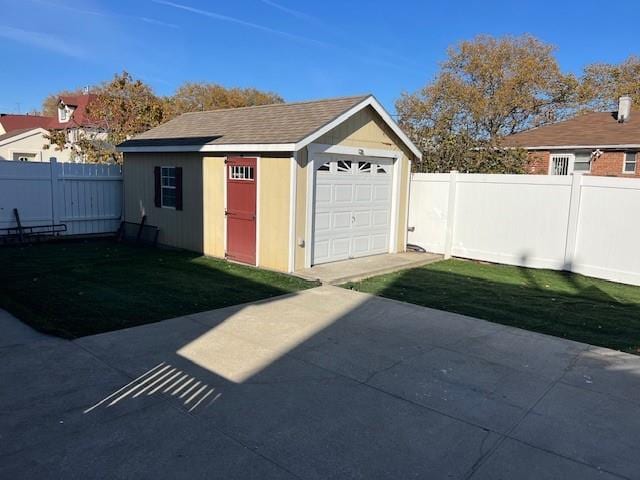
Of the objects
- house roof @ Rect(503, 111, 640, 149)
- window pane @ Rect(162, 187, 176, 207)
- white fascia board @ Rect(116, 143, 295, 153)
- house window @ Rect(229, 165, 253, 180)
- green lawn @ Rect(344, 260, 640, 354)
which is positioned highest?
house roof @ Rect(503, 111, 640, 149)

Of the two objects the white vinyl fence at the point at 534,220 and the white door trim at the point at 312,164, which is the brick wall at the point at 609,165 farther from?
the white door trim at the point at 312,164

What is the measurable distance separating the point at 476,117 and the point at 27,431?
32.6 metres

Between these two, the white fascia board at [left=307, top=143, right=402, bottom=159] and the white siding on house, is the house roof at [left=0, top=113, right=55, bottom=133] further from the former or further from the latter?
the white fascia board at [left=307, top=143, right=402, bottom=159]

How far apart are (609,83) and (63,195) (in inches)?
1366

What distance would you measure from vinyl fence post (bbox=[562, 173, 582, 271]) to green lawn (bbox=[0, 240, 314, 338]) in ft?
18.5

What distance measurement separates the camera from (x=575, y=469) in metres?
3.33

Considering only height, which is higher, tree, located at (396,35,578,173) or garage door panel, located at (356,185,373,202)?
tree, located at (396,35,578,173)

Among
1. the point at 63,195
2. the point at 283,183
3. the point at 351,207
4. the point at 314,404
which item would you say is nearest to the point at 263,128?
the point at 283,183

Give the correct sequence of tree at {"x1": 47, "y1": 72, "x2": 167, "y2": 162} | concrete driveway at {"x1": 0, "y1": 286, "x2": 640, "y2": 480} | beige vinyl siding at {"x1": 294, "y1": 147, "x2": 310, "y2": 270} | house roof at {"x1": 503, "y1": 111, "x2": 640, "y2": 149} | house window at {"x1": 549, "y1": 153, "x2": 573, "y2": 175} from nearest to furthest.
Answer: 1. concrete driveway at {"x1": 0, "y1": 286, "x2": 640, "y2": 480}
2. beige vinyl siding at {"x1": 294, "y1": 147, "x2": 310, "y2": 270}
3. house roof at {"x1": 503, "y1": 111, "x2": 640, "y2": 149}
4. tree at {"x1": 47, "y1": 72, "x2": 167, "y2": 162}
5. house window at {"x1": 549, "y1": 153, "x2": 573, "y2": 175}

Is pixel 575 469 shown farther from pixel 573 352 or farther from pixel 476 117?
pixel 476 117

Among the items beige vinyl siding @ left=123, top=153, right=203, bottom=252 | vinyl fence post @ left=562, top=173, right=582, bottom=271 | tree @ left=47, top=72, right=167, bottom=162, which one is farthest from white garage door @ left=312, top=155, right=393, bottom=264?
tree @ left=47, top=72, right=167, bottom=162

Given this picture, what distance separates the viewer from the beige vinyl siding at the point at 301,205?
31.1 feet

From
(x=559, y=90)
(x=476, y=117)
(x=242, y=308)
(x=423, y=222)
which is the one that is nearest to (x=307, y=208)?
(x=242, y=308)

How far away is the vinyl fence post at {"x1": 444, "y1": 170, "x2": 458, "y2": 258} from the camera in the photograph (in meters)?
11.8
